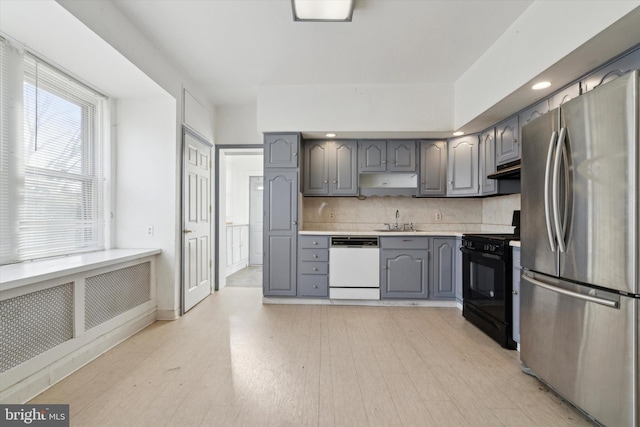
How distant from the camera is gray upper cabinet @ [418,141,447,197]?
158 inches

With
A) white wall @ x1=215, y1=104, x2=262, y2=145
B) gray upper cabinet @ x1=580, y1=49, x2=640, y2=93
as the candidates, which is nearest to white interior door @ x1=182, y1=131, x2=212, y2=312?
white wall @ x1=215, y1=104, x2=262, y2=145

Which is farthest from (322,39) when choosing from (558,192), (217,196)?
(217,196)

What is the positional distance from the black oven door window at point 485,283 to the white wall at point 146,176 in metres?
3.23

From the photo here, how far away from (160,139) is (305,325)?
2.50 meters

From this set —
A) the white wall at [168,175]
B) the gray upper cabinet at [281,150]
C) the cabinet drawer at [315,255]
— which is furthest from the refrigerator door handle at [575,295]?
the white wall at [168,175]

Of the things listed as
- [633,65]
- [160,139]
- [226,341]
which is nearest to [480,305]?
[633,65]

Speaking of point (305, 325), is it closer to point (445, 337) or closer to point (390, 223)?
Result: point (445, 337)

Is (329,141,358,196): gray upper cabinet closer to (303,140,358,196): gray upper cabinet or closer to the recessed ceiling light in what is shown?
(303,140,358,196): gray upper cabinet

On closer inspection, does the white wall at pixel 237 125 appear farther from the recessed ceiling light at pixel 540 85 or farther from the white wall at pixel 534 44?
the recessed ceiling light at pixel 540 85

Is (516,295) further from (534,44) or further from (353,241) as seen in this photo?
(534,44)

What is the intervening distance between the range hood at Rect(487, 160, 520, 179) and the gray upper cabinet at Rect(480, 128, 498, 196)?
0.17m

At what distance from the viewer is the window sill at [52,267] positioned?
1749 millimetres

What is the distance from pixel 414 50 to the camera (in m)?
2.90

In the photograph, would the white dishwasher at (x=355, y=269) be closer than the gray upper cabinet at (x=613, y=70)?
No
